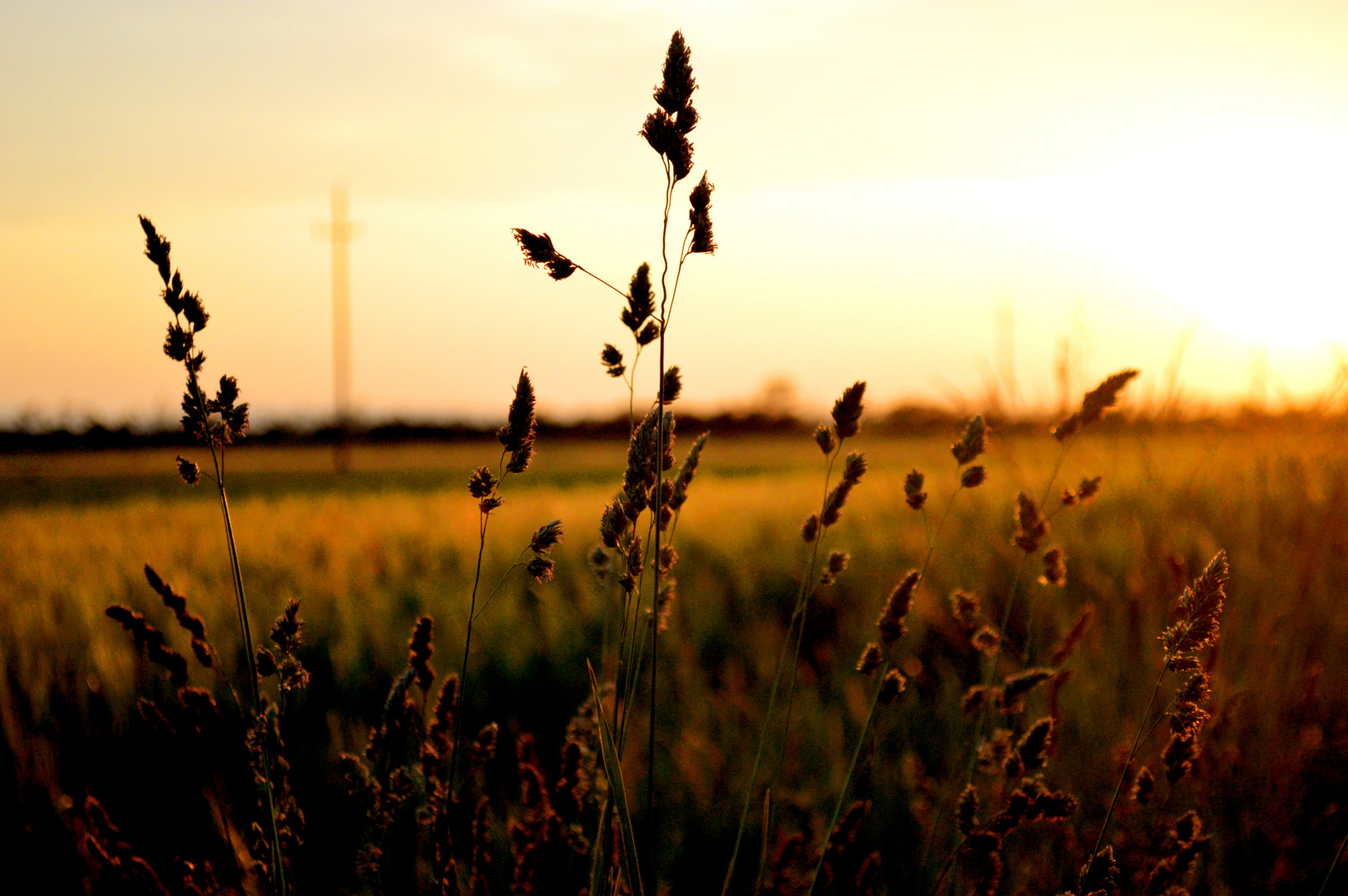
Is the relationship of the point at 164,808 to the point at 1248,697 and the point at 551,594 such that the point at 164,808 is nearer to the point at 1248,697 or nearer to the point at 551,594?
the point at 551,594

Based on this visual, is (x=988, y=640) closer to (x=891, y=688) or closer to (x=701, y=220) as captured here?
(x=891, y=688)

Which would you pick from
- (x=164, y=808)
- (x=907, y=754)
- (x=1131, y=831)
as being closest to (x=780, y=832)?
(x=907, y=754)

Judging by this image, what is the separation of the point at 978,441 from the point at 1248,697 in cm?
197

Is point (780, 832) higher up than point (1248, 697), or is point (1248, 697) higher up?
point (1248, 697)

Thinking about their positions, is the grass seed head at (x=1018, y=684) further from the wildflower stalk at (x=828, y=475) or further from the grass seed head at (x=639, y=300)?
the grass seed head at (x=639, y=300)

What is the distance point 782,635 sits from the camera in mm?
4508

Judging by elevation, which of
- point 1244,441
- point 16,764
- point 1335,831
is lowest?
point 1335,831

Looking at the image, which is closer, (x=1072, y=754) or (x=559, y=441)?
(x=1072, y=754)

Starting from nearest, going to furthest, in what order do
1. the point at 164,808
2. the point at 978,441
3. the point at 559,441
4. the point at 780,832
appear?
1. the point at 978,441
2. the point at 780,832
3. the point at 164,808
4. the point at 559,441

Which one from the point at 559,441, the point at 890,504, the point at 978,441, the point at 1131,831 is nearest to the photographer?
the point at 978,441

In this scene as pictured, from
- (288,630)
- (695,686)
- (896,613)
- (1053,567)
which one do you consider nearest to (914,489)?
(896,613)

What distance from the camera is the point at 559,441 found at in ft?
123

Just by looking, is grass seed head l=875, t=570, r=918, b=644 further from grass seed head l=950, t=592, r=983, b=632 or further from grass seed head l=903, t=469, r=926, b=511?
grass seed head l=950, t=592, r=983, b=632

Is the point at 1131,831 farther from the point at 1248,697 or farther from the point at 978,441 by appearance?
the point at 978,441
